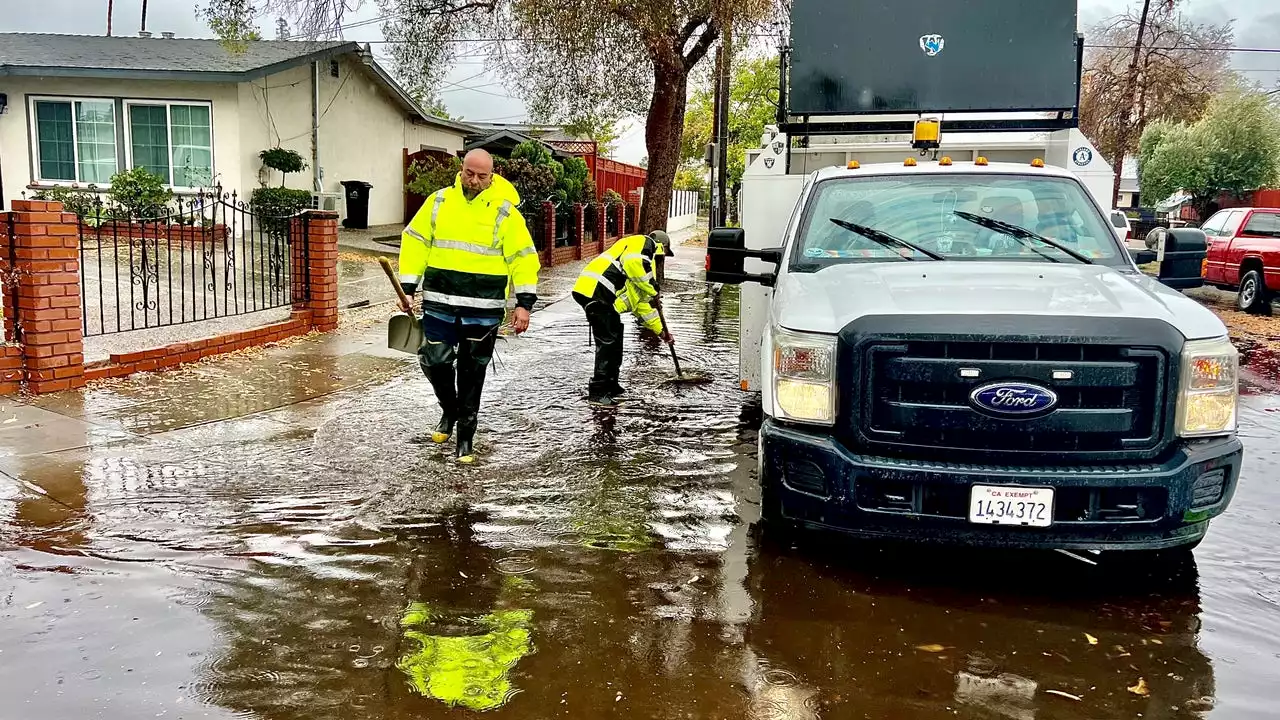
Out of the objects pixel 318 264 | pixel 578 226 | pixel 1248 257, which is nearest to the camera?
pixel 318 264

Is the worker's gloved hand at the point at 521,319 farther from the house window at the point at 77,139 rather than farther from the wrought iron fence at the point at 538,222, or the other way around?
the house window at the point at 77,139

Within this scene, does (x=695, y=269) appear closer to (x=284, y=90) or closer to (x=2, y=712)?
(x=284, y=90)

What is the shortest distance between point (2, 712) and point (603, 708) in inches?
72.6

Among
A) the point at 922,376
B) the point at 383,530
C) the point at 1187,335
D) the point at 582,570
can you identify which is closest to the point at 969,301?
the point at 922,376

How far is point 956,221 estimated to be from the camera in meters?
5.32

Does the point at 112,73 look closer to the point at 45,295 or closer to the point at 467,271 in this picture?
the point at 45,295

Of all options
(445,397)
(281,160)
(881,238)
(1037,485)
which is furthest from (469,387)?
(281,160)

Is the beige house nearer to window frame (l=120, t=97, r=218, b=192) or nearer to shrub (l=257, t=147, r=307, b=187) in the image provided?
window frame (l=120, t=97, r=218, b=192)

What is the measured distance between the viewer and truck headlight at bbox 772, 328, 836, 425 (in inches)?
159

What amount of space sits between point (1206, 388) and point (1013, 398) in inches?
30.2

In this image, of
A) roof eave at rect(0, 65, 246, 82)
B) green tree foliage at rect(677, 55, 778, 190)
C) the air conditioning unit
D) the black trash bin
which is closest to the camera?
roof eave at rect(0, 65, 246, 82)

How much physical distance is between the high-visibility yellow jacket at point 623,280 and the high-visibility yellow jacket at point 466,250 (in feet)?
6.20

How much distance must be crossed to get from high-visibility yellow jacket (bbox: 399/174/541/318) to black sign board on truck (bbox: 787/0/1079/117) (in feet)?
7.64

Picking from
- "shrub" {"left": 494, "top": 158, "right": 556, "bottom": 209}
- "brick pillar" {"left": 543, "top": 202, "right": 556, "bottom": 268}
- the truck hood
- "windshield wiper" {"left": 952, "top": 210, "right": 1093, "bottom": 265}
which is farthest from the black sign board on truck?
"shrub" {"left": 494, "top": 158, "right": 556, "bottom": 209}
